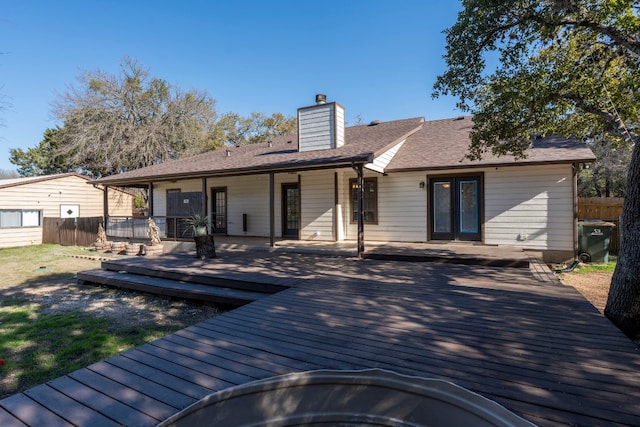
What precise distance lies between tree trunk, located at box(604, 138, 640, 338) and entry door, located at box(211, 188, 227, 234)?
11.3 metres

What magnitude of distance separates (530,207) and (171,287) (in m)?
8.34

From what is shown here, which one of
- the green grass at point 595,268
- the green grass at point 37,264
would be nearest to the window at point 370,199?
the green grass at point 595,268

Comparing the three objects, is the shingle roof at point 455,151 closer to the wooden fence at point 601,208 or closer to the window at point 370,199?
the window at point 370,199

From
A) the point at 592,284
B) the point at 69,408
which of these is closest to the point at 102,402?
the point at 69,408

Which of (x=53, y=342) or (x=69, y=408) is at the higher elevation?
(x=69, y=408)

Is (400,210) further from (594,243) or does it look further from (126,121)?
(126,121)

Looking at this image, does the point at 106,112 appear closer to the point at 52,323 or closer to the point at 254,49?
the point at 254,49

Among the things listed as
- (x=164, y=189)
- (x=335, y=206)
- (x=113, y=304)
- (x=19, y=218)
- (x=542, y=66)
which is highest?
(x=542, y=66)

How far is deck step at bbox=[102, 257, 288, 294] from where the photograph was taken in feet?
17.7

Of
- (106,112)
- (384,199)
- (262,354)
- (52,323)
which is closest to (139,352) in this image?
(262,354)

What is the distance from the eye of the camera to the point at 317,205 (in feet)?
35.5

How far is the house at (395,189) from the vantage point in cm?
831

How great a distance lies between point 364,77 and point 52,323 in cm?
1910

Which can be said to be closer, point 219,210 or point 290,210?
point 290,210
